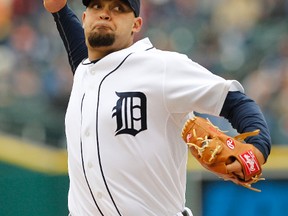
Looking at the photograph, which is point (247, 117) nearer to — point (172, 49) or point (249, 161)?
point (249, 161)

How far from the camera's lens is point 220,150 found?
307cm

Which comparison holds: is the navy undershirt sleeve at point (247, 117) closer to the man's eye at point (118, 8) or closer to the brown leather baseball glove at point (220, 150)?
the brown leather baseball glove at point (220, 150)

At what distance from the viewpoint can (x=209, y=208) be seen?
21.6 ft

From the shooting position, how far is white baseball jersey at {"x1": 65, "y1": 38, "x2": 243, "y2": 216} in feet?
11.3

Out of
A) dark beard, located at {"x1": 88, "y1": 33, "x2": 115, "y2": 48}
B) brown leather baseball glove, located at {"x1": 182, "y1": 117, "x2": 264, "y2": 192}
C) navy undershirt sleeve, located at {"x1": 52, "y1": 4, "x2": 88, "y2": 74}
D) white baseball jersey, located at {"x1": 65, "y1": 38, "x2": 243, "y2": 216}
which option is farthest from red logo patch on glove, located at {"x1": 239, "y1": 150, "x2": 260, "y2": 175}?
navy undershirt sleeve, located at {"x1": 52, "y1": 4, "x2": 88, "y2": 74}

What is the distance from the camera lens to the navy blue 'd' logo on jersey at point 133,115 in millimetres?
3480

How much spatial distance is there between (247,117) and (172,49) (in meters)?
5.10

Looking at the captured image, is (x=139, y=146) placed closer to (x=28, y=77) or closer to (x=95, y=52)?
(x=95, y=52)

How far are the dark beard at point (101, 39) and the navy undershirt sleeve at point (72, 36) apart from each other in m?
0.57

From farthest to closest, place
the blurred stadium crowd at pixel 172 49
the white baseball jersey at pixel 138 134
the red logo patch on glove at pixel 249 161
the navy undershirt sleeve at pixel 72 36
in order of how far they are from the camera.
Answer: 1. the blurred stadium crowd at pixel 172 49
2. the navy undershirt sleeve at pixel 72 36
3. the white baseball jersey at pixel 138 134
4. the red logo patch on glove at pixel 249 161

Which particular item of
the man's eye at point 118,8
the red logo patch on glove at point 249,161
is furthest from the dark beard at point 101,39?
the red logo patch on glove at point 249,161

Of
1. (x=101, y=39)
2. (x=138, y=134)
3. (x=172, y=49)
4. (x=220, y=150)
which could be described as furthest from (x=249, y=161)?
(x=172, y=49)

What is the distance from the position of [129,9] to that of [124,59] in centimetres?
24

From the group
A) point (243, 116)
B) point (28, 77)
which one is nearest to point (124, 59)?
point (243, 116)
